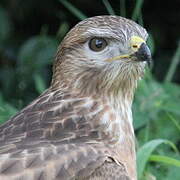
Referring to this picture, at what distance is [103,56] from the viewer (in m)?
4.16

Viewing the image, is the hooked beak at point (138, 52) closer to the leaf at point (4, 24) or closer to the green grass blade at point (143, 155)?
the green grass blade at point (143, 155)

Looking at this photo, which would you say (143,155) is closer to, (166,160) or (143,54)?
(166,160)

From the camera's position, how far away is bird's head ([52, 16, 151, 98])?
4.13 meters

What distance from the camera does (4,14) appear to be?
6777 mm

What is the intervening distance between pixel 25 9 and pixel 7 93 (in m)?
0.89

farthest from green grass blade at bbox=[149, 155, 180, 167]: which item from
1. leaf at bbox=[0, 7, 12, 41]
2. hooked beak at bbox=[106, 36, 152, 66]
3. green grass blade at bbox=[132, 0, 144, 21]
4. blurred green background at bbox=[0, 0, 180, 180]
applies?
leaf at bbox=[0, 7, 12, 41]

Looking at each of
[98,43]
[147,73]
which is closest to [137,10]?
[147,73]

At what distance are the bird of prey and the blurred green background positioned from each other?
1.38 feet

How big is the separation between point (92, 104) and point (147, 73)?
1336mm

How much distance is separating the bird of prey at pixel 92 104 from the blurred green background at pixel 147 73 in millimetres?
419

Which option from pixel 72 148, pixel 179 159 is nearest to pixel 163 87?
pixel 179 159

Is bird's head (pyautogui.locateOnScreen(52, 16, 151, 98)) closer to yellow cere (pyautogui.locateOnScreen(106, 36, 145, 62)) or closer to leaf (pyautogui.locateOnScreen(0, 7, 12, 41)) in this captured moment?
yellow cere (pyautogui.locateOnScreen(106, 36, 145, 62))

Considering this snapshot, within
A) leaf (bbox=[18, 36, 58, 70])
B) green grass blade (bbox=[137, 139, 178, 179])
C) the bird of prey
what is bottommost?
leaf (bbox=[18, 36, 58, 70])

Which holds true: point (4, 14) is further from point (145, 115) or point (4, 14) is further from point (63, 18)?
point (145, 115)
